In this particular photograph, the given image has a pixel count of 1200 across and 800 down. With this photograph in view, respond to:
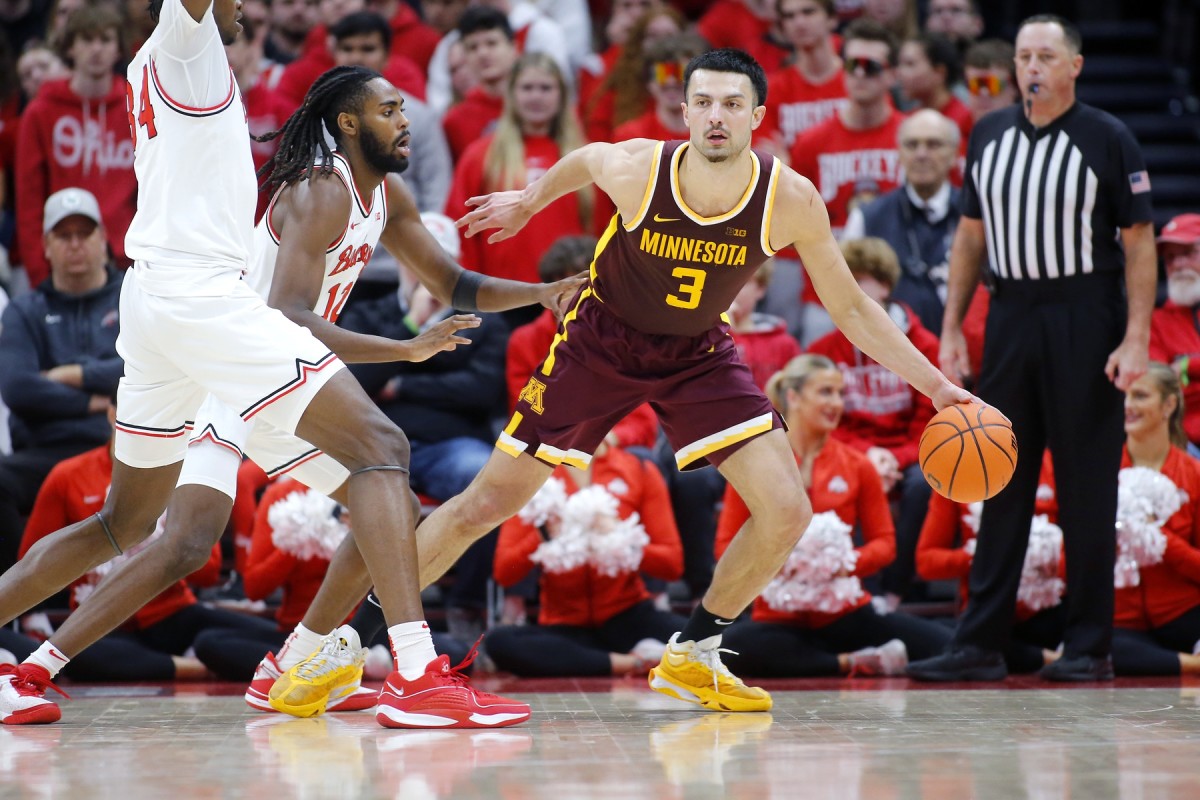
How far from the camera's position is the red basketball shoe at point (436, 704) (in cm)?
416

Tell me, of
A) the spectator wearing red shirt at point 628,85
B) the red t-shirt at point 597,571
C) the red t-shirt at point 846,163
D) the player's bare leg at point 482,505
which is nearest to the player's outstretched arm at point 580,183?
the player's bare leg at point 482,505

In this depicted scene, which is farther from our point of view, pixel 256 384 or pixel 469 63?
pixel 469 63

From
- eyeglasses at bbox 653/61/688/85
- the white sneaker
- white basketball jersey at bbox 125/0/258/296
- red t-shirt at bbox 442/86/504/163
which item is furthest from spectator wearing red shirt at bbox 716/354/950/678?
red t-shirt at bbox 442/86/504/163

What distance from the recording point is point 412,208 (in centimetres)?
504

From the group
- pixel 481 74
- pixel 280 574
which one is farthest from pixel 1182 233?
pixel 280 574

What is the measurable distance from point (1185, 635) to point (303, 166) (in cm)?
398

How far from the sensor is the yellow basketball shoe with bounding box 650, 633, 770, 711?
480 centimetres

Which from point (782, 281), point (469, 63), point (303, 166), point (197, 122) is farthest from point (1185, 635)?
point (469, 63)

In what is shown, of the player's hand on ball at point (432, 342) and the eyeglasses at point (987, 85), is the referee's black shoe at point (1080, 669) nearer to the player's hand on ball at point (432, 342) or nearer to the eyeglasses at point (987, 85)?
the player's hand on ball at point (432, 342)

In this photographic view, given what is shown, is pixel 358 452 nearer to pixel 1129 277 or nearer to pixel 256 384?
pixel 256 384

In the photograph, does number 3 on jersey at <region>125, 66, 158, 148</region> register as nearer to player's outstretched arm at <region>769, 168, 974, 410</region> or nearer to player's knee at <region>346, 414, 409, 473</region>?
player's knee at <region>346, 414, 409, 473</region>

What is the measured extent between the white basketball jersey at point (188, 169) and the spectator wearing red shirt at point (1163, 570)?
12.2 ft

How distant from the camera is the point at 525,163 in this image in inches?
310

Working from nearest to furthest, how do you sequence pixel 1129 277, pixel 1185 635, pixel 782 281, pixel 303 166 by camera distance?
pixel 303 166, pixel 1129 277, pixel 1185 635, pixel 782 281
